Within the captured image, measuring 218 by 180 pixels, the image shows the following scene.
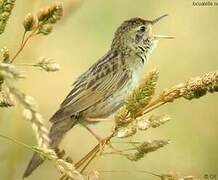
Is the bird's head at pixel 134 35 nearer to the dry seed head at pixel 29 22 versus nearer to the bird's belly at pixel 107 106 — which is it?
the bird's belly at pixel 107 106

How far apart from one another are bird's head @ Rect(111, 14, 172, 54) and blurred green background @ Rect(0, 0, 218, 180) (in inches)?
21.4

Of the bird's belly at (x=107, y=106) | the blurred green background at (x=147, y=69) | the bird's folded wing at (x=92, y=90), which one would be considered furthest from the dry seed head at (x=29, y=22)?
the bird's belly at (x=107, y=106)

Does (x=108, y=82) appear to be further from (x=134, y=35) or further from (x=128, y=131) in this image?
(x=128, y=131)

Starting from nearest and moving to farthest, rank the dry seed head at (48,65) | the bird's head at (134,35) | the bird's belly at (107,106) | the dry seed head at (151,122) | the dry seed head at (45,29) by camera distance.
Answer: the dry seed head at (48,65) < the dry seed head at (151,122) < the dry seed head at (45,29) < the bird's belly at (107,106) < the bird's head at (134,35)

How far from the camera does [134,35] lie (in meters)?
5.07

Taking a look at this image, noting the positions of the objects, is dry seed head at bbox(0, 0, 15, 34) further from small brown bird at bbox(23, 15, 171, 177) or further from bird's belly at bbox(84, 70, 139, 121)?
bird's belly at bbox(84, 70, 139, 121)

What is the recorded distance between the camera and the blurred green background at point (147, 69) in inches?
189

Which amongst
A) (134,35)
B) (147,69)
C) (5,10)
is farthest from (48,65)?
(147,69)

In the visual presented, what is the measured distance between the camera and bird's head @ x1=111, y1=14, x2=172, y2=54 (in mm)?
4973

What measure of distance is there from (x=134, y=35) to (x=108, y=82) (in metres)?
0.69

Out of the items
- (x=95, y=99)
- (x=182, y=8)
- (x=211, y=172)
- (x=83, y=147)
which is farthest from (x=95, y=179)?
(x=182, y=8)

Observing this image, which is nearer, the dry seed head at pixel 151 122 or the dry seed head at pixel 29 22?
the dry seed head at pixel 151 122

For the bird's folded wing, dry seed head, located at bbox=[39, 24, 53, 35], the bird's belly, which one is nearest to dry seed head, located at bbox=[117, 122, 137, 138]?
A: dry seed head, located at bbox=[39, 24, 53, 35]

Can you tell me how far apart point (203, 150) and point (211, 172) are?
0.46 metres
